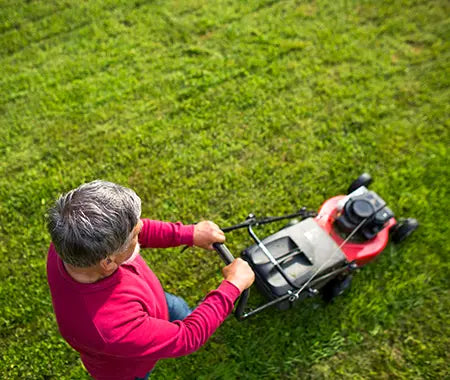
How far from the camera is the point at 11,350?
9.19ft

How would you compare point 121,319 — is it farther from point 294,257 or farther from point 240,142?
point 240,142

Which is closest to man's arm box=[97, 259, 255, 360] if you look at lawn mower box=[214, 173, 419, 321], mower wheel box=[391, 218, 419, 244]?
lawn mower box=[214, 173, 419, 321]

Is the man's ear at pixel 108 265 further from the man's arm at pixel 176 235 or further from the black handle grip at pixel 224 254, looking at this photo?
the black handle grip at pixel 224 254

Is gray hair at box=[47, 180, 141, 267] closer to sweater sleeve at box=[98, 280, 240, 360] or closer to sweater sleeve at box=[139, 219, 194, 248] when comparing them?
sweater sleeve at box=[98, 280, 240, 360]

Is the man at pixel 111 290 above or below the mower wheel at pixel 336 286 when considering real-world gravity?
above

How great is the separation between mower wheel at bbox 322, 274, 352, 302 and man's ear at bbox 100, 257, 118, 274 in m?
1.80

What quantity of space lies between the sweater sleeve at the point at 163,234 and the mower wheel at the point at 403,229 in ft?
5.89

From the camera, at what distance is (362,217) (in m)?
2.75

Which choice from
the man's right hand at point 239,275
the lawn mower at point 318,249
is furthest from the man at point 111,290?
the lawn mower at point 318,249

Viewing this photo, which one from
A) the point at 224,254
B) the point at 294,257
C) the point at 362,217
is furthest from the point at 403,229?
the point at 224,254

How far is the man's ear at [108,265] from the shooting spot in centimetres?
147

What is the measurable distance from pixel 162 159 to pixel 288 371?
1937 mm

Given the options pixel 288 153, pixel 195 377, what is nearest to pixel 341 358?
pixel 195 377

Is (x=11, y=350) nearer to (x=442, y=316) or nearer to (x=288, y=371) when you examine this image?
(x=288, y=371)
